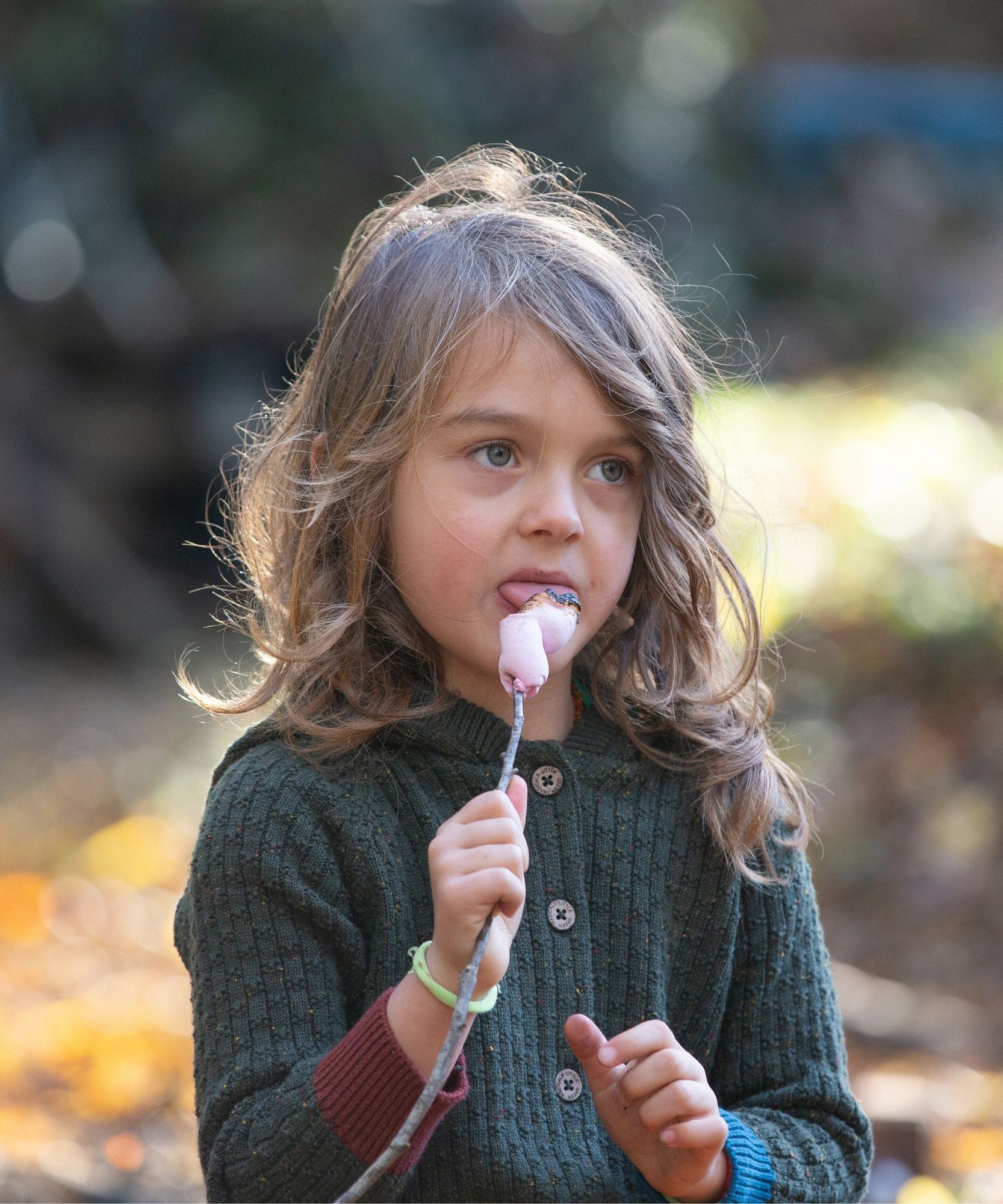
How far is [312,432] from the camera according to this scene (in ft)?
6.32

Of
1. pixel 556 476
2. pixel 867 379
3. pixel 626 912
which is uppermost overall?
pixel 867 379

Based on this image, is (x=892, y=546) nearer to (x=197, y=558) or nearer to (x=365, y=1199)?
(x=365, y=1199)

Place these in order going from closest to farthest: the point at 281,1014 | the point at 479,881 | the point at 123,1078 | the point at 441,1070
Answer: the point at 441,1070, the point at 479,881, the point at 281,1014, the point at 123,1078

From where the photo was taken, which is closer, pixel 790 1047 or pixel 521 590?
pixel 521 590

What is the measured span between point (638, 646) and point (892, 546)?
2871 mm

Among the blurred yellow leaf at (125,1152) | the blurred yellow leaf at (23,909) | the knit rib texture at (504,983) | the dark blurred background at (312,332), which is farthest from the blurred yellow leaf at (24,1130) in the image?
the knit rib texture at (504,983)

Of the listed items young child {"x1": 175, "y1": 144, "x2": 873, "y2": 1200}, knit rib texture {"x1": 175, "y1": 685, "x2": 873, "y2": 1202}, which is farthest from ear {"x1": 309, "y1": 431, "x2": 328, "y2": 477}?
knit rib texture {"x1": 175, "y1": 685, "x2": 873, "y2": 1202}

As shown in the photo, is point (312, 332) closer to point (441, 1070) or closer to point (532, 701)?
point (532, 701)

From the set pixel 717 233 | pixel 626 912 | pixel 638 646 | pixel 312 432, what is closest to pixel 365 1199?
pixel 626 912

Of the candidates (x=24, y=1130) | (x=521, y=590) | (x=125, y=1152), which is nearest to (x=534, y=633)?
(x=521, y=590)

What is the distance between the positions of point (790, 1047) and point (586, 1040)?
426mm

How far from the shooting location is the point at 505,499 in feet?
5.52

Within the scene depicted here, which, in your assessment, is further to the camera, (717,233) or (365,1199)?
(717,233)

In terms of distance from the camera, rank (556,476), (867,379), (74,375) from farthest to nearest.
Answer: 1. (74,375)
2. (867,379)
3. (556,476)
